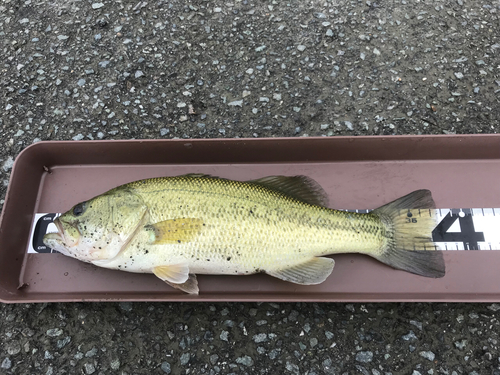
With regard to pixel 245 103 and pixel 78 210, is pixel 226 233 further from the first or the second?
pixel 245 103

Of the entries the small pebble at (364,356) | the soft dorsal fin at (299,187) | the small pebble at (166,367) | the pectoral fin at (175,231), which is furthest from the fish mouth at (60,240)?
the small pebble at (364,356)

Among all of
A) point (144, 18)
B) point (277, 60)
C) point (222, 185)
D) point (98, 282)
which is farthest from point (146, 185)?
point (144, 18)

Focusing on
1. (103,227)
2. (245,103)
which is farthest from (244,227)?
(245,103)

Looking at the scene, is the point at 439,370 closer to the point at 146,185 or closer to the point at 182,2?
the point at 146,185

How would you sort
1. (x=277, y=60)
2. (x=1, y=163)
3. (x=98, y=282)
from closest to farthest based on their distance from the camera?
(x=98, y=282) → (x=1, y=163) → (x=277, y=60)

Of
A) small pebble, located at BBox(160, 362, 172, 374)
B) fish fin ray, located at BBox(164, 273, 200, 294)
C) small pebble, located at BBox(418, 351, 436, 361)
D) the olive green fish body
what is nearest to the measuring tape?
the olive green fish body

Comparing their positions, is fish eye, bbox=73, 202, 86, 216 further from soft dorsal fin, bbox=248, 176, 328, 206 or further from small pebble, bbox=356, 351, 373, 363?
small pebble, bbox=356, 351, 373, 363

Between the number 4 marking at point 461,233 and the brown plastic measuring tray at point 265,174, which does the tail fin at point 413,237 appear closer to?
the brown plastic measuring tray at point 265,174
